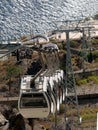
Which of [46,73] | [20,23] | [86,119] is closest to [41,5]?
[20,23]

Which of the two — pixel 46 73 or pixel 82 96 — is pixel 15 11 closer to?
pixel 82 96

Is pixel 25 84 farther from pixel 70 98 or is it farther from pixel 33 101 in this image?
pixel 70 98

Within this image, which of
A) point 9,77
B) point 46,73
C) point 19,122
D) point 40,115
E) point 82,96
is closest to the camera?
point 40,115

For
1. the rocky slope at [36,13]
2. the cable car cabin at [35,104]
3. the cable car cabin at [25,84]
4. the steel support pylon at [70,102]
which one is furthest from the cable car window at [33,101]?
the rocky slope at [36,13]

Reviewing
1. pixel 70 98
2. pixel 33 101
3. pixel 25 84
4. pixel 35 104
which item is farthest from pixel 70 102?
pixel 33 101

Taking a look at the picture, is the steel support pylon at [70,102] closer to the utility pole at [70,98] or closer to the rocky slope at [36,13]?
the utility pole at [70,98]

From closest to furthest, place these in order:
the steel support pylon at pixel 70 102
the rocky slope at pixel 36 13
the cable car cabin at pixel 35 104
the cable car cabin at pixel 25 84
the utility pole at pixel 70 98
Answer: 1. the cable car cabin at pixel 35 104
2. the cable car cabin at pixel 25 84
3. the utility pole at pixel 70 98
4. the steel support pylon at pixel 70 102
5. the rocky slope at pixel 36 13

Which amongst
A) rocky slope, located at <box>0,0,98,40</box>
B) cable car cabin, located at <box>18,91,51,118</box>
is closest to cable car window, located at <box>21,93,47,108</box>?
cable car cabin, located at <box>18,91,51,118</box>

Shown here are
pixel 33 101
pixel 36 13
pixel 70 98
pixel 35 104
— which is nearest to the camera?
pixel 33 101
